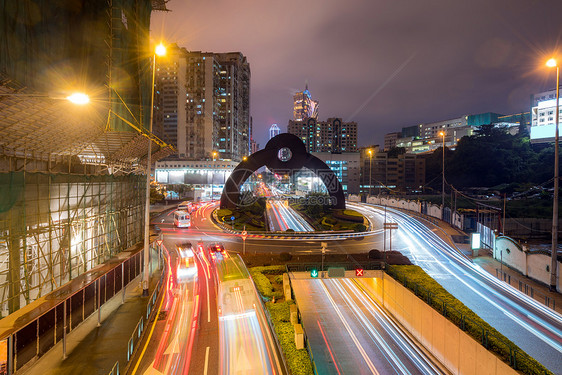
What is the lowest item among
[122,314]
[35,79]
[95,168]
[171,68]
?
[122,314]

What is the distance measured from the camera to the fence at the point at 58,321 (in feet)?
30.9

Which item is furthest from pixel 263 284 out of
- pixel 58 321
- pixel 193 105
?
pixel 193 105

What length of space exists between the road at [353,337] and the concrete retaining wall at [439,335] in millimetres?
628

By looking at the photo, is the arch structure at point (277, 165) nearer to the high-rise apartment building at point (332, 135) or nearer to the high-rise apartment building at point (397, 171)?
the high-rise apartment building at point (397, 171)

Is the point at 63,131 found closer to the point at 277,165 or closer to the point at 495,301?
the point at 495,301

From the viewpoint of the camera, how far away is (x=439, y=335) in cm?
1332

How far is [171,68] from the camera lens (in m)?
128

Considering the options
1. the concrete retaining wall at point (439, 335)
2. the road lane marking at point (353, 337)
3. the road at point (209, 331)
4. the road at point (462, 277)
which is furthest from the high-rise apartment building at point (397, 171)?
the road at point (209, 331)

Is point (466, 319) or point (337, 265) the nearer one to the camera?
point (466, 319)

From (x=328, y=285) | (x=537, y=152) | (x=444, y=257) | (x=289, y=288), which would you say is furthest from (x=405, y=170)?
(x=289, y=288)

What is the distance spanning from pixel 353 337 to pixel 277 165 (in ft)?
96.8

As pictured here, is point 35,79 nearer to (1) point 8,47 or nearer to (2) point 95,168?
(1) point 8,47

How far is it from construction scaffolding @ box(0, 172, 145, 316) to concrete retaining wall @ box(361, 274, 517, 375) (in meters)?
17.4

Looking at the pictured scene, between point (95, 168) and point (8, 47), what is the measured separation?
16.6 m
